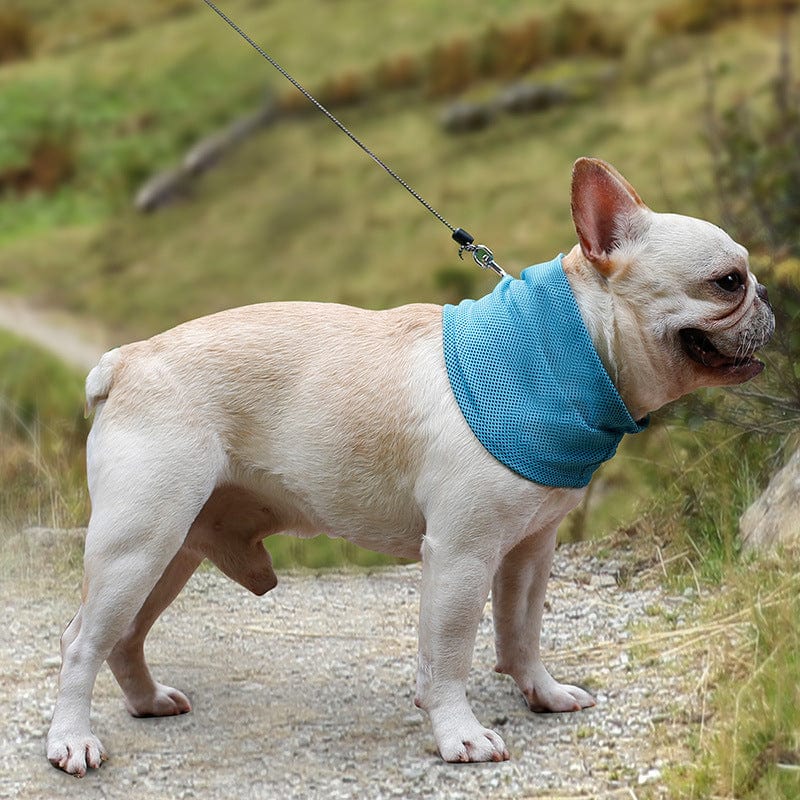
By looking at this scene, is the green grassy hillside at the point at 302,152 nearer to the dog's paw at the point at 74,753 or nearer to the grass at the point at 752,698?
the grass at the point at 752,698

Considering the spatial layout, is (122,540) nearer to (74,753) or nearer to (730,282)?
(74,753)

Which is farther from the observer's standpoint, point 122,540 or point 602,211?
point 122,540

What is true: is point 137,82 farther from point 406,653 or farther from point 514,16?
point 406,653

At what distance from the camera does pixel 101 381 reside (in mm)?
4824

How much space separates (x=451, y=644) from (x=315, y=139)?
644 inches

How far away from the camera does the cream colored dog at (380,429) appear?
4469 millimetres

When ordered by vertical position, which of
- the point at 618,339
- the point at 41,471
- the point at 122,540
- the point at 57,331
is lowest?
the point at 57,331

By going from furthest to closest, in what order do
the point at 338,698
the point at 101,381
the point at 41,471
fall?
the point at 41,471, the point at 338,698, the point at 101,381

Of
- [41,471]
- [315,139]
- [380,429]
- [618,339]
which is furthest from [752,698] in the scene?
Result: [315,139]

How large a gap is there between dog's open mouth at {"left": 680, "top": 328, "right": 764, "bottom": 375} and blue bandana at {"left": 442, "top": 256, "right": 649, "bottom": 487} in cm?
29

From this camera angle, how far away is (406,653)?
594 cm

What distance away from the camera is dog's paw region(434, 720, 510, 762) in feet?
15.0

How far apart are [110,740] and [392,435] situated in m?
1.58

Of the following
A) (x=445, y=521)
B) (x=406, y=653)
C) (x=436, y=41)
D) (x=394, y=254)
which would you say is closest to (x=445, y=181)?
(x=394, y=254)
